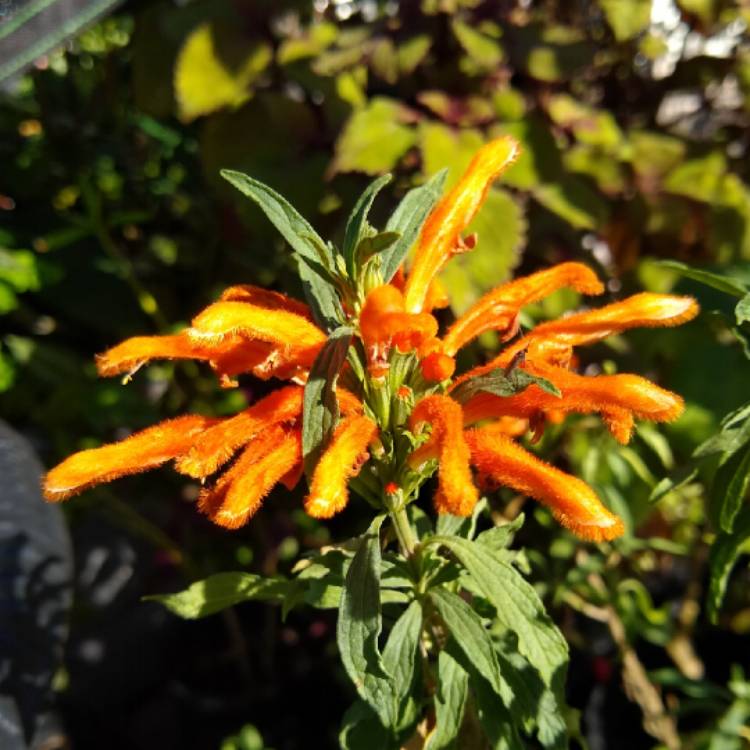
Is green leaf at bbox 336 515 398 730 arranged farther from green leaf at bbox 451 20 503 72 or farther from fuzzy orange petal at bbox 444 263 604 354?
green leaf at bbox 451 20 503 72

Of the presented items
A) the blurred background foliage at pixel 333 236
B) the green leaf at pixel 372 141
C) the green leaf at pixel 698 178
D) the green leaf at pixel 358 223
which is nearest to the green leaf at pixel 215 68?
the blurred background foliage at pixel 333 236

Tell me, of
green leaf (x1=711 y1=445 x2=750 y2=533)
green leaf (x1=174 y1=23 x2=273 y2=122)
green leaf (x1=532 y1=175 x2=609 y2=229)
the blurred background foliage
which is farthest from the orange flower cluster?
green leaf (x1=174 y1=23 x2=273 y2=122)

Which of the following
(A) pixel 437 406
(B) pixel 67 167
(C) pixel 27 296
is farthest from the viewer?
(C) pixel 27 296

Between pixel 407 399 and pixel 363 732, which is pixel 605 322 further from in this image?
pixel 363 732

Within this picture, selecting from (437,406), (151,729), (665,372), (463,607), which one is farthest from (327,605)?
(151,729)

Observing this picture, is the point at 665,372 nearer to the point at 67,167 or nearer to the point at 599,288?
the point at 599,288

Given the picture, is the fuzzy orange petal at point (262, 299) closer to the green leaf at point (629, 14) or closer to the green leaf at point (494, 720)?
the green leaf at point (494, 720)
